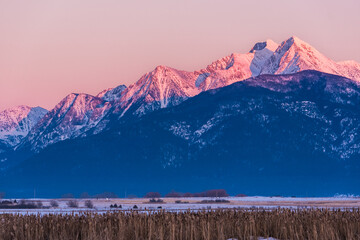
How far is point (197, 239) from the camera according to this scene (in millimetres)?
36062

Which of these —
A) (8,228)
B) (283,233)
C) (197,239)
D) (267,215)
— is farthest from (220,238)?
(8,228)

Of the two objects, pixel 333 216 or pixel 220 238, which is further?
pixel 333 216

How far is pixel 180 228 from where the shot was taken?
3709 centimetres

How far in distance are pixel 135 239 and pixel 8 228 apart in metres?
6.40

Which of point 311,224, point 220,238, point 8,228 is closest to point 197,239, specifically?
point 220,238

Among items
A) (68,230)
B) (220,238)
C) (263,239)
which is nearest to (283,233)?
(263,239)

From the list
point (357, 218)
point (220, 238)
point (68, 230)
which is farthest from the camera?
point (357, 218)

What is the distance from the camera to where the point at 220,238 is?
35688mm

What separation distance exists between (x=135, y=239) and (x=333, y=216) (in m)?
11.6

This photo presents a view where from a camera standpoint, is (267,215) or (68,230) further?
(267,215)

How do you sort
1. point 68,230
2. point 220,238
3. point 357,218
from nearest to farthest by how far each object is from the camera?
point 220,238 < point 68,230 < point 357,218

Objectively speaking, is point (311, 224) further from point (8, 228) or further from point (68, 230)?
point (8, 228)

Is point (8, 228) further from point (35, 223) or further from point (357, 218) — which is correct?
point (357, 218)

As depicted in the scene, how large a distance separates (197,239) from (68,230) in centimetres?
665
